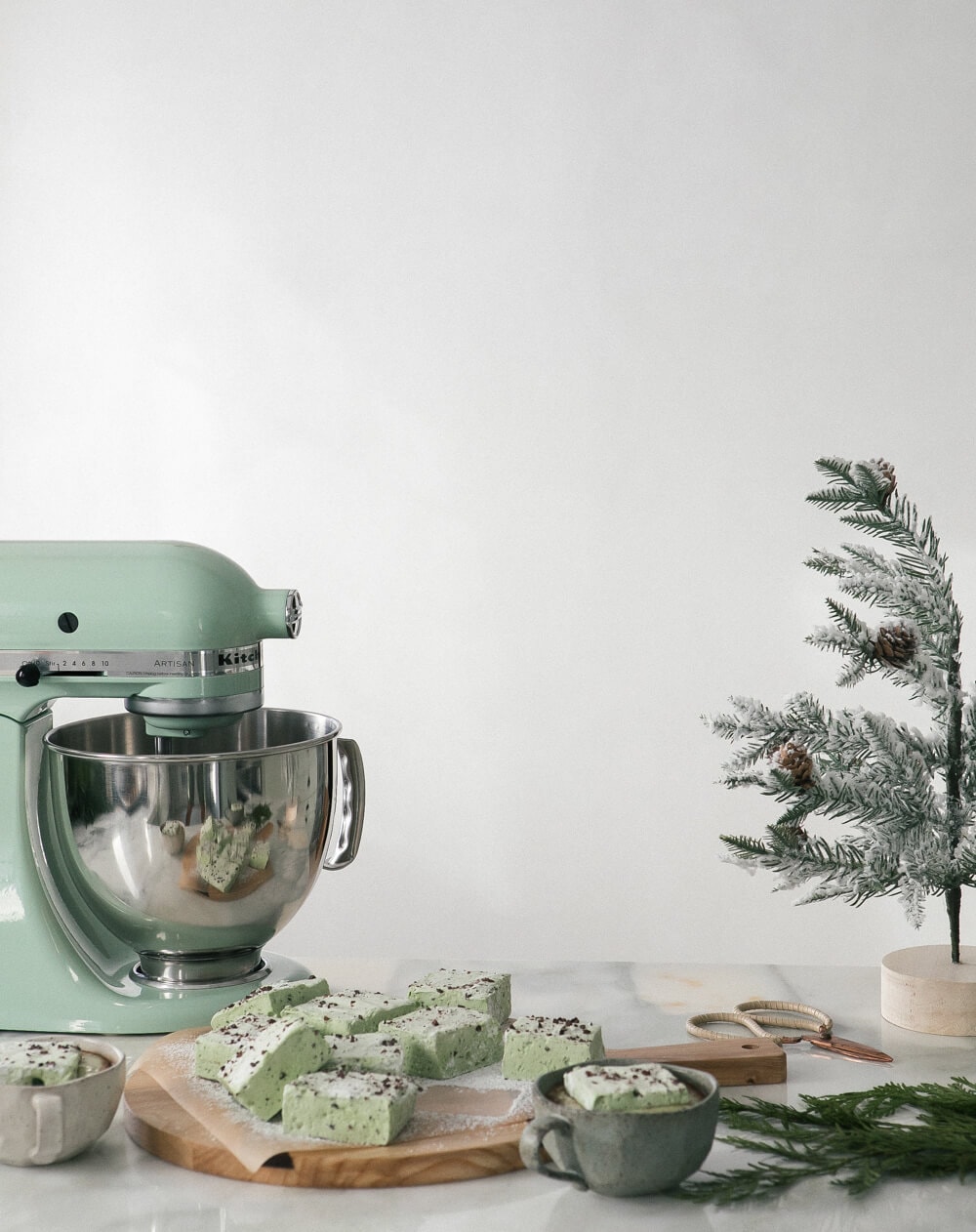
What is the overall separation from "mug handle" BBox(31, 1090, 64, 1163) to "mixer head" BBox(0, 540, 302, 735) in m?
0.40

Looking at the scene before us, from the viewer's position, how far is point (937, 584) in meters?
1.22

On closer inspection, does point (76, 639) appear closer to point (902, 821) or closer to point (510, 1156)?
point (510, 1156)

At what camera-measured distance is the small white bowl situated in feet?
3.10

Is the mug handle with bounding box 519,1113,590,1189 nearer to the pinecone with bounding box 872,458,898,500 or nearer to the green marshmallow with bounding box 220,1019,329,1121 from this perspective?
the green marshmallow with bounding box 220,1019,329,1121

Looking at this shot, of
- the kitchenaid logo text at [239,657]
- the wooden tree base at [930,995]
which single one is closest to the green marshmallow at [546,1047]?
the wooden tree base at [930,995]

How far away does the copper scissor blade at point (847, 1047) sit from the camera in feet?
3.80

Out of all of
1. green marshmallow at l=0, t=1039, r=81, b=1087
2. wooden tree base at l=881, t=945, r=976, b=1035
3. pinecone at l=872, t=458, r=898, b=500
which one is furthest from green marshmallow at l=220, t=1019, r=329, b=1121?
pinecone at l=872, t=458, r=898, b=500

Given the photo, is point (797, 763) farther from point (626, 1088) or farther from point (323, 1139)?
point (323, 1139)

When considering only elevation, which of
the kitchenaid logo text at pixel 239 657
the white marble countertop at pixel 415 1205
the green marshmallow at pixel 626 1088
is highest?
the kitchenaid logo text at pixel 239 657

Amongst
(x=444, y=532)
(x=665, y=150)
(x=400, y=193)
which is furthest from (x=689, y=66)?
(x=444, y=532)

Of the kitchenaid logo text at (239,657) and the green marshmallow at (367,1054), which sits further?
the kitchenaid logo text at (239,657)

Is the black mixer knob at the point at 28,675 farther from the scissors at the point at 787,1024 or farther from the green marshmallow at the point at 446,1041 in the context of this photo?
the scissors at the point at 787,1024

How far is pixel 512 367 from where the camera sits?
2.85 metres

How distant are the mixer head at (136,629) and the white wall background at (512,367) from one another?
1.63 metres
